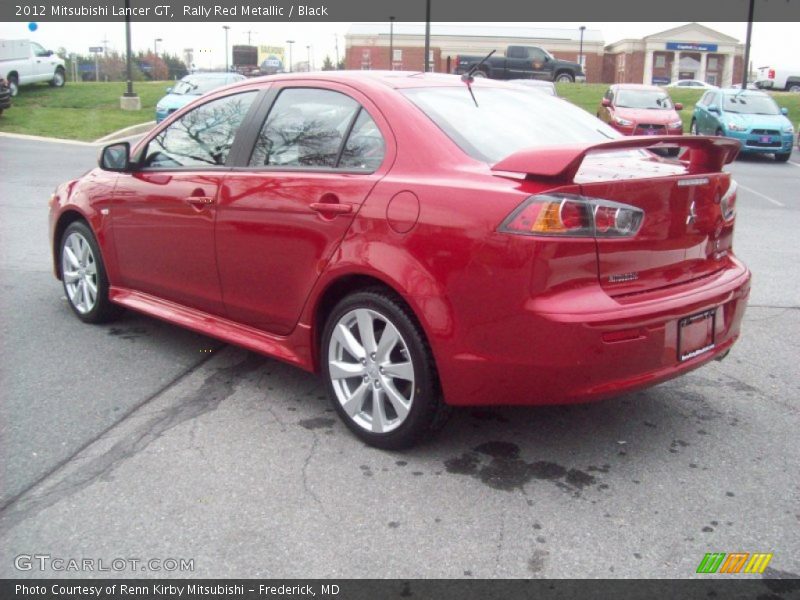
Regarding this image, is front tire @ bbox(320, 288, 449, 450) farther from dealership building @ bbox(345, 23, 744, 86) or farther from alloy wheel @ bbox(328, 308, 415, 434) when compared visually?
dealership building @ bbox(345, 23, 744, 86)

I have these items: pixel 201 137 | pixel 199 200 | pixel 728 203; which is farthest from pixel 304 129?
pixel 728 203

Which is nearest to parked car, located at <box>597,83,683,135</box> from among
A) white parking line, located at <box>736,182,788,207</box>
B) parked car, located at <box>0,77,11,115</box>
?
white parking line, located at <box>736,182,788,207</box>

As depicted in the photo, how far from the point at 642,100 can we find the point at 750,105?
8.65 ft

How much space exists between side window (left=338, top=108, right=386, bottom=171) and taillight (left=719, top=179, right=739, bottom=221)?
5.11 feet

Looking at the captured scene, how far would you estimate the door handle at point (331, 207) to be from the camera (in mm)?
3675

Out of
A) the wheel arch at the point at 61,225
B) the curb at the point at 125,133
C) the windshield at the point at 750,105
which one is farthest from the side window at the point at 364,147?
the windshield at the point at 750,105

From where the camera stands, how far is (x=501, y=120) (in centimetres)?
396

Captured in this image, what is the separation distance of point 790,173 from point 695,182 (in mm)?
16104

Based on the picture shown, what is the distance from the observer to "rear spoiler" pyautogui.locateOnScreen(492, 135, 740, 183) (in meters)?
3.12

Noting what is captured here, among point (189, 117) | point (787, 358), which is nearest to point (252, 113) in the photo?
point (189, 117)

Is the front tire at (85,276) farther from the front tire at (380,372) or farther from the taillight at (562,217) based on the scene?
A: the taillight at (562,217)

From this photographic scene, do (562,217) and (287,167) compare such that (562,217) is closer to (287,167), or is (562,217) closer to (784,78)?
(287,167)
